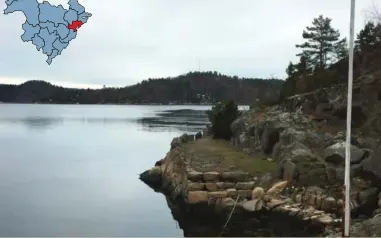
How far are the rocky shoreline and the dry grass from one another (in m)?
0.04

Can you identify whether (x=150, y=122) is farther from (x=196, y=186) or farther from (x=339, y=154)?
(x=339, y=154)

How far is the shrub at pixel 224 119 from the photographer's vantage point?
29.0 meters

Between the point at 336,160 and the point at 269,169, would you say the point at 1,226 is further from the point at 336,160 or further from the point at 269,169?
the point at 336,160

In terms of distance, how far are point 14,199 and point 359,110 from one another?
50.9ft

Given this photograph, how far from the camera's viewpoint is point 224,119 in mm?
29312

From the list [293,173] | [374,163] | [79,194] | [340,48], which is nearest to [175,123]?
[340,48]

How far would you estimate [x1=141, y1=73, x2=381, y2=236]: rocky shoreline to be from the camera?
13.8m

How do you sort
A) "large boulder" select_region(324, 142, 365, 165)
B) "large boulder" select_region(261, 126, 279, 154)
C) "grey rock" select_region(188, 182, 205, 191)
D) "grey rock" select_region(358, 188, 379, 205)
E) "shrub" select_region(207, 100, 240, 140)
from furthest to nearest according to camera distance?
"shrub" select_region(207, 100, 240, 140), "large boulder" select_region(261, 126, 279, 154), "grey rock" select_region(188, 182, 205, 191), "large boulder" select_region(324, 142, 365, 165), "grey rock" select_region(358, 188, 379, 205)

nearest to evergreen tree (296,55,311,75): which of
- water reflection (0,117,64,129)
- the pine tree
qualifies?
the pine tree

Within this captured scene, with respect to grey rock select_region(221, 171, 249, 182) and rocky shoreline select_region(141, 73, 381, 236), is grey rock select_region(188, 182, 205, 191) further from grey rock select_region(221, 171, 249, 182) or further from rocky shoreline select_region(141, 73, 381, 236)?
grey rock select_region(221, 171, 249, 182)

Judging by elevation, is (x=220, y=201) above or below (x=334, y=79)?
below

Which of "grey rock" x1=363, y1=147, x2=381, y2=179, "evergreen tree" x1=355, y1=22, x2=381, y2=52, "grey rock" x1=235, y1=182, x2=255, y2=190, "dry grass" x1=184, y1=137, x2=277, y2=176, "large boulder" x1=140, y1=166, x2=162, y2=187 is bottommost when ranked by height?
"large boulder" x1=140, y1=166, x2=162, y2=187

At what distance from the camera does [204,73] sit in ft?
329

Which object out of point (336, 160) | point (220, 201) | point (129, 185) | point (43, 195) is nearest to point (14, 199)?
point (43, 195)
